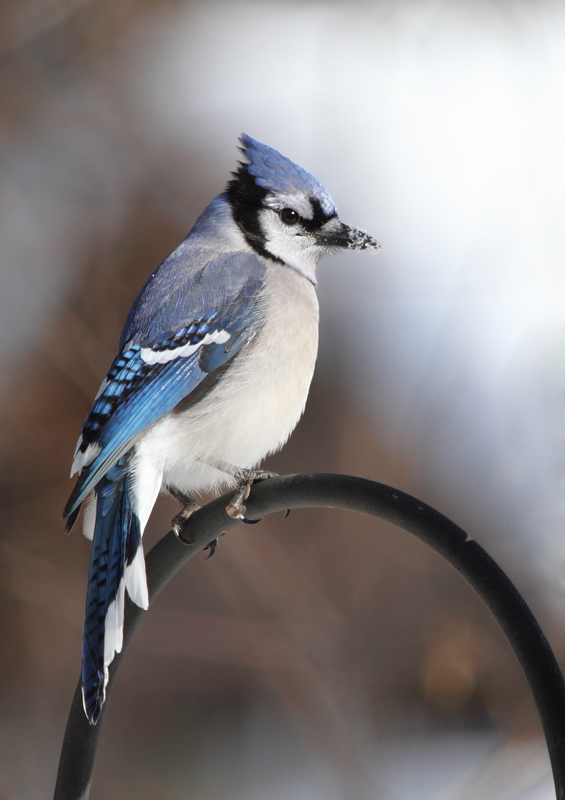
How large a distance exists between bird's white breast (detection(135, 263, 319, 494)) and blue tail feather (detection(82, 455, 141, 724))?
0.10ft

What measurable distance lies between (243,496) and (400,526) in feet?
0.60

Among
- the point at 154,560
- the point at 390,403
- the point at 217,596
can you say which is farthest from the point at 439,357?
the point at 154,560

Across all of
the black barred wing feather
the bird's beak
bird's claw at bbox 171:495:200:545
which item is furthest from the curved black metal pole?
the bird's beak

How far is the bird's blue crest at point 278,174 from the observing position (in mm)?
831

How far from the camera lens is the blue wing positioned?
722mm


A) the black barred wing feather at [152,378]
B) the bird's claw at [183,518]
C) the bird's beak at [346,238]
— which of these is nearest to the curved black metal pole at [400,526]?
the bird's claw at [183,518]

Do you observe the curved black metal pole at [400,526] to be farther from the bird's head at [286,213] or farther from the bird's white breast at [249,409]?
the bird's head at [286,213]

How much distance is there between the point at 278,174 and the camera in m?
0.84

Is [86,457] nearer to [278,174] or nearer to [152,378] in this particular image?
[152,378]

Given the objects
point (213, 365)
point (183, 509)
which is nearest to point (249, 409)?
point (213, 365)

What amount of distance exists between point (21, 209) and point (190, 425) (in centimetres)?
121

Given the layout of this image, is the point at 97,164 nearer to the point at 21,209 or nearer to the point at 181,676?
the point at 21,209

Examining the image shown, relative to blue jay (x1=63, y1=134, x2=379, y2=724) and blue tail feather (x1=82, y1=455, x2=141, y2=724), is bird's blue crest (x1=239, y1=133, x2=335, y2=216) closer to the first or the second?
blue jay (x1=63, y1=134, x2=379, y2=724)

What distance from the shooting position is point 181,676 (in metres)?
1.55
